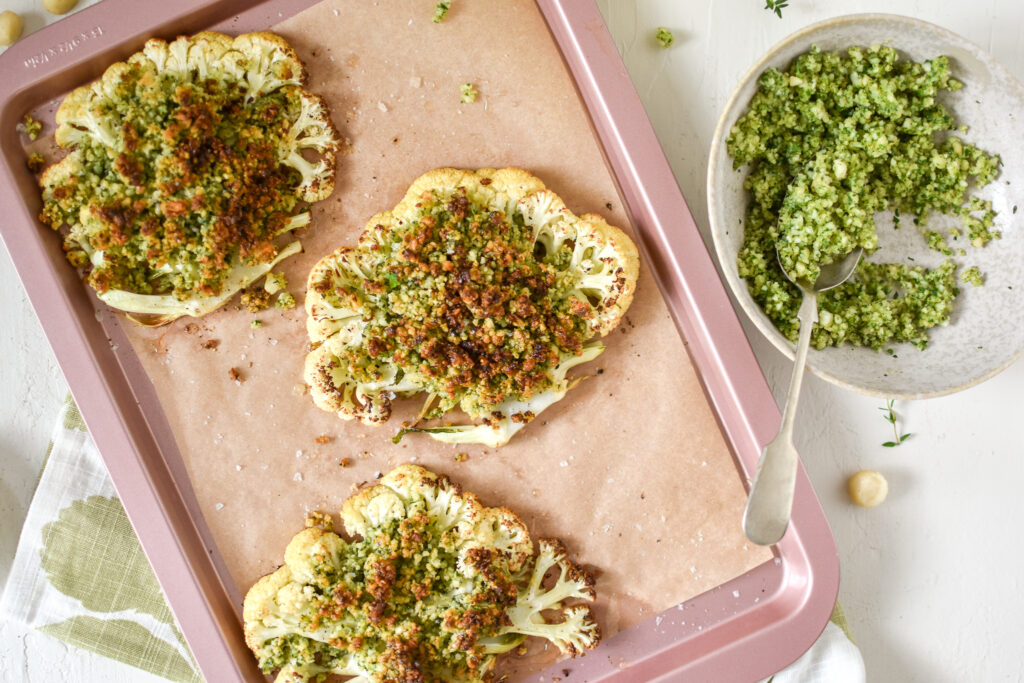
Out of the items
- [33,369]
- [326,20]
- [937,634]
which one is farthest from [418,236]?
[937,634]

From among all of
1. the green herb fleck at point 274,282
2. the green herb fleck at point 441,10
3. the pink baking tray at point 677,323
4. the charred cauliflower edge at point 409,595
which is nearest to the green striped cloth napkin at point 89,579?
the pink baking tray at point 677,323

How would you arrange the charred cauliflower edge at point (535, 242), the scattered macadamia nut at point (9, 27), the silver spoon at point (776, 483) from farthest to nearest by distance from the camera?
the scattered macadamia nut at point (9, 27) < the charred cauliflower edge at point (535, 242) < the silver spoon at point (776, 483)

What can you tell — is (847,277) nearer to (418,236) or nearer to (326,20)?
(418,236)

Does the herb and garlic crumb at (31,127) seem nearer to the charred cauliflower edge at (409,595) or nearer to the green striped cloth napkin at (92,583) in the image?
the green striped cloth napkin at (92,583)

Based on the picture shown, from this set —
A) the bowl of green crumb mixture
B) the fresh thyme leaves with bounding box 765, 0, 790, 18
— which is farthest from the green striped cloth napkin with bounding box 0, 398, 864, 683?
the fresh thyme leaves with bounding box 765, 0, 790, 18

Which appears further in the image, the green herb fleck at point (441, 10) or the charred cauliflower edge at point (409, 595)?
the green herb fleck at point (441, 10)

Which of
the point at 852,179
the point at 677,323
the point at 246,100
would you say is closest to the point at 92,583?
the point at 246,100

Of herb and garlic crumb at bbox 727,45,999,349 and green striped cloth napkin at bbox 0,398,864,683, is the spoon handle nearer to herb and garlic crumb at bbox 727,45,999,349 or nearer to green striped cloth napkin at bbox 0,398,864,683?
herb and garlic crumb at bbox 727,45,999,349
